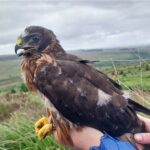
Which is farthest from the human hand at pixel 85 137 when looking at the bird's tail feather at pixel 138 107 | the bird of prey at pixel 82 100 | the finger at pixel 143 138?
the bird's tail feather at pixel 138 107

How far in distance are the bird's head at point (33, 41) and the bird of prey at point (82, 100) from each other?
1.36ft

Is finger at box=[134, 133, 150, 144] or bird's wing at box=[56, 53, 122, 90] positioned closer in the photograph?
finger at box=[134, 133, 150, 144]

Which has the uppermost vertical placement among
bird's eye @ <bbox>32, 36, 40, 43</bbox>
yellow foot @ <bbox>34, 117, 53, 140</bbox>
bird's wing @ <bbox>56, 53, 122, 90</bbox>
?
bird's eye @ <bbox>32, 36, 40, 43</bbox>

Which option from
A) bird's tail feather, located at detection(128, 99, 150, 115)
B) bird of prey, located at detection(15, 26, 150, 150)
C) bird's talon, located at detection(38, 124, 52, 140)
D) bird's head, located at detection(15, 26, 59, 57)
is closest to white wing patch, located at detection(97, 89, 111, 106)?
bird of prey, located at detection(15, 26, 150, 150)

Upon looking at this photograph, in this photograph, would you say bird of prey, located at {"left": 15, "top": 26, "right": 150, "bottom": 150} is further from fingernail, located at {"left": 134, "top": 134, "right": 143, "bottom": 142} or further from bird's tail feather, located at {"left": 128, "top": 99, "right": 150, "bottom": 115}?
fingernail, located at {"left": 134, "top": 134, "right": 143, "bottom": 142}

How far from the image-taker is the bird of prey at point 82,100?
17.4 ft

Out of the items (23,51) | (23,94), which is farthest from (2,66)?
(23,51)

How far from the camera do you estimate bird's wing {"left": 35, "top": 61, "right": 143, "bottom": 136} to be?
5320mm

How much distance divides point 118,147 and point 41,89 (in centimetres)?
107

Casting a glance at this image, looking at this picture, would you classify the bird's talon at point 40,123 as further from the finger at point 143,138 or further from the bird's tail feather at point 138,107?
the finger at point 143,138

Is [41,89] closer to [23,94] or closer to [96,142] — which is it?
[96,142]

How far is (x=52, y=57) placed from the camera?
19.1 ft

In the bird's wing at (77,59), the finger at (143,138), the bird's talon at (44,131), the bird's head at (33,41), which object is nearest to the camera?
the finger at (143,138)

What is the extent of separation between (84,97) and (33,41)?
111 centimetres
